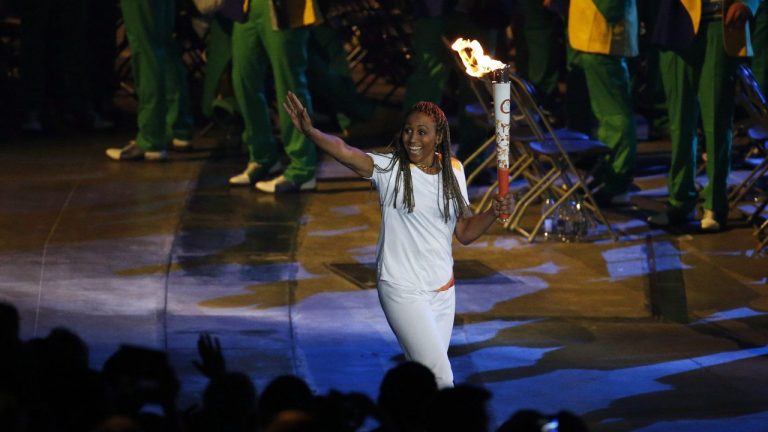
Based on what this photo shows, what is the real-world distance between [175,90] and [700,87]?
4611mm

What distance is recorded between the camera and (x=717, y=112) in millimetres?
9836

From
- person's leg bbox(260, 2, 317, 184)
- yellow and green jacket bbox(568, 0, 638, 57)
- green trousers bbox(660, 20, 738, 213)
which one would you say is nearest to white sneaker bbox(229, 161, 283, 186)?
person's leg bbox(260, 2, 317, 184)

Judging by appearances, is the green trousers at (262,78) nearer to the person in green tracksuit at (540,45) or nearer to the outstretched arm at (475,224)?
the person in green tracksuit at (540,45)

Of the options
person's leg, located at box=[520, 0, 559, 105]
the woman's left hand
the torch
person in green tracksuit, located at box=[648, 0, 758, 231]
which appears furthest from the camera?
person's leg, located at box=[520, 0, 559, 105]

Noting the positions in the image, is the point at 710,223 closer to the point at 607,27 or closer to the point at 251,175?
the point at 607,27

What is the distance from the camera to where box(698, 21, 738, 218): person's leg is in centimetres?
973

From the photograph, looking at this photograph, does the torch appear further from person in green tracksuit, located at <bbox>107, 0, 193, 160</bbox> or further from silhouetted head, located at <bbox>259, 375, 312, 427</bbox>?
person in green tracksuit, located at <bbox>107, 0, 193, 160</bbox>

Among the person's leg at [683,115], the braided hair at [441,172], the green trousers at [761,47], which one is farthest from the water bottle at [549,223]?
the braided hair at [441,172]

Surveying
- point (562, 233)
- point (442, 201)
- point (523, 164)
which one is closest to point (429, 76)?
point (523, 164)

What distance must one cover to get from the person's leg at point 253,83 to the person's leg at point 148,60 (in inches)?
38.8

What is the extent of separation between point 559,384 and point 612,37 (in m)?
3.78

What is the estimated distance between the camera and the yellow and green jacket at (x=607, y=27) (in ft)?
32.4

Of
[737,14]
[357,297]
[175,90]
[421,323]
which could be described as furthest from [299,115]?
[175,90]

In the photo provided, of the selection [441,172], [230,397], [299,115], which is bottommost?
[230,397]
